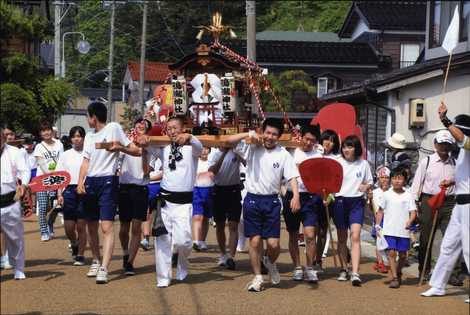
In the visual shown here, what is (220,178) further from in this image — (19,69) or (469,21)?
(469,21)

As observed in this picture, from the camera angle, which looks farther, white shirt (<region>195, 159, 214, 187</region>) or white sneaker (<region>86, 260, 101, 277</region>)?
white shirt (<region>195, 159, 214, 187</region>)

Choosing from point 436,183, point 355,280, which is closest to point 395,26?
point 436,183

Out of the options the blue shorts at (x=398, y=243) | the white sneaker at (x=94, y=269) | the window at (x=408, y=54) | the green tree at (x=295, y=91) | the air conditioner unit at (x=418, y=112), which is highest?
the window at (x=408, y=54)

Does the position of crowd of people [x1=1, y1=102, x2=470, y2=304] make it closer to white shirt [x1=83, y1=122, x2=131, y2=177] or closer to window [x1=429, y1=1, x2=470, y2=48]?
white shirt [x1=83, y1=122, x2=131, y2=177]

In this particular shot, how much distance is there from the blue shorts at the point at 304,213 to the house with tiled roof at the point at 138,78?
29.7m

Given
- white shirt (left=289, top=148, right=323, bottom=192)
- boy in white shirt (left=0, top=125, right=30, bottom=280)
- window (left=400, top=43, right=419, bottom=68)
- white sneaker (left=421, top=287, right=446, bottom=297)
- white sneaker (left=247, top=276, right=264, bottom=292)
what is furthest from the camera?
window (left=400, top=43, right=419, bottom=68)

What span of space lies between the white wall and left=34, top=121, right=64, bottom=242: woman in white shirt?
756 centimetres

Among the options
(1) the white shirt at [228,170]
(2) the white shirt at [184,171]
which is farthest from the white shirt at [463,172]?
(1) the white shirt at [228,170]

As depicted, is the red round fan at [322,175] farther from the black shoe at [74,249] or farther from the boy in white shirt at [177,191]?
the black shoe at [74,249]

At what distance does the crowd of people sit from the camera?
9852 millimetres

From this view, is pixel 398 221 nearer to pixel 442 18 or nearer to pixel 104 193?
pixel 104 193

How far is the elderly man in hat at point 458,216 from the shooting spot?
350 inches

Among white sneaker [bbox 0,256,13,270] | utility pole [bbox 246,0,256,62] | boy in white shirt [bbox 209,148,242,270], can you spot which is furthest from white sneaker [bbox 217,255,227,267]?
utility pole [bbox 246,0,256,62]

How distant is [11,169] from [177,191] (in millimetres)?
2364
